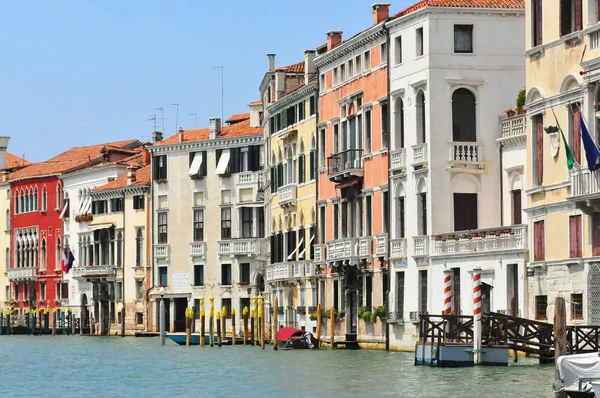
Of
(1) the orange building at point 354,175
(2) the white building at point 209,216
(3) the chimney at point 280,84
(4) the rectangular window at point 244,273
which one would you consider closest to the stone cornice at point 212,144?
(2) the white building at point 209,216

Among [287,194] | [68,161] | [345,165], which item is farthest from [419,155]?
[68,161]

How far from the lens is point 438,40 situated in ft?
143

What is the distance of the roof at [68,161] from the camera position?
83.6 meters

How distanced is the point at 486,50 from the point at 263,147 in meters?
25.5

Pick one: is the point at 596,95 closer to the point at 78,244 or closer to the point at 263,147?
the point at 263,147

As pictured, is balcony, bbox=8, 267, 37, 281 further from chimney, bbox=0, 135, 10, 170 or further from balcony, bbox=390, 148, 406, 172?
balcony, bbox=390, 148, 406, 172

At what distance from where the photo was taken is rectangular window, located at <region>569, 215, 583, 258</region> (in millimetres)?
34219

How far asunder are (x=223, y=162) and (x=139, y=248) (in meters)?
7.68

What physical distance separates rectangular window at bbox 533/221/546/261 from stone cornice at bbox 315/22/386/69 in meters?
11.2

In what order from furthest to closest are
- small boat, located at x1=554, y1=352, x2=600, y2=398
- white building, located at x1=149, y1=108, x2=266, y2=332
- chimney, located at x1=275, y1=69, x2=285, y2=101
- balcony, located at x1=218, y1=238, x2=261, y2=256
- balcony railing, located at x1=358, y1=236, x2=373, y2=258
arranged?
white building, located at x1=149, y1=108, x2=266, y2=332
balcony, located at x1=218, y1=238, x2=261, y2=256
chimney, located at x1=275, y1=69, x2=285, y2=101
balcony railing, located at x1=358, y1=236, x2=373, y2=258
small boat, located at x1=554, y1=352, x2=600, y2=398

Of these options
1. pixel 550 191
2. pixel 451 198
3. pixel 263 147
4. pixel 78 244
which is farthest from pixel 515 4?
pixel 78 244

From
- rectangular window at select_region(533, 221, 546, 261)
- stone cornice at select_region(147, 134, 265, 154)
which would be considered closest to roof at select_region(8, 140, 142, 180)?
stone cornice at select_region(147, 134, 265, 154)

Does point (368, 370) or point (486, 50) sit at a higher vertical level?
point (486, 50)

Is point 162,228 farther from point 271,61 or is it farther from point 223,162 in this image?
point 271,61
